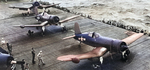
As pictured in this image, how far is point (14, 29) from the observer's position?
29.7m

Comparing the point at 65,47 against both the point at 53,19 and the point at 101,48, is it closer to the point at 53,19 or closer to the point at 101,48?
the point at 101,48

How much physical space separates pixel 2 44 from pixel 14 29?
668 cm

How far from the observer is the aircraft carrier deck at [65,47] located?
1750cm

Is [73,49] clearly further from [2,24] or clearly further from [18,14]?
[18,14]

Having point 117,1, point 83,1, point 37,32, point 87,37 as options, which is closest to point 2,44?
point 37,32

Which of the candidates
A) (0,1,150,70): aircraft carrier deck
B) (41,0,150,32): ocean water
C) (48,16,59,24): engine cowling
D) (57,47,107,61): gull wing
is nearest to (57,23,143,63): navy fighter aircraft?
(57,47,107,61): gull wing

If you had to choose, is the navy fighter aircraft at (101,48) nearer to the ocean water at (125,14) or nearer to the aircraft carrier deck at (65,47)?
the aircraft carrier deck at (65,47)

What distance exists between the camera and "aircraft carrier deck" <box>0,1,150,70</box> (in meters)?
17.5

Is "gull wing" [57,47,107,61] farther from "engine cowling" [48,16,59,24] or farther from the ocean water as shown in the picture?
the ocean water

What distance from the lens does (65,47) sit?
22.2 m

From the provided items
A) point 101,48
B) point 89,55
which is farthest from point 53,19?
point 89,55

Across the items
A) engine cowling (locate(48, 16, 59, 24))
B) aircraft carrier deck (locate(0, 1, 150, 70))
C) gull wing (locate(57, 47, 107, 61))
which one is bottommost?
aircraft carrier deck (locate(0, 1, 150, 70))

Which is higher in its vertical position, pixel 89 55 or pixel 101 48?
pixel 101 48

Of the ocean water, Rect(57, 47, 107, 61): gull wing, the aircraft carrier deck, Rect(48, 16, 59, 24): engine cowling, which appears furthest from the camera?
the ocean water
